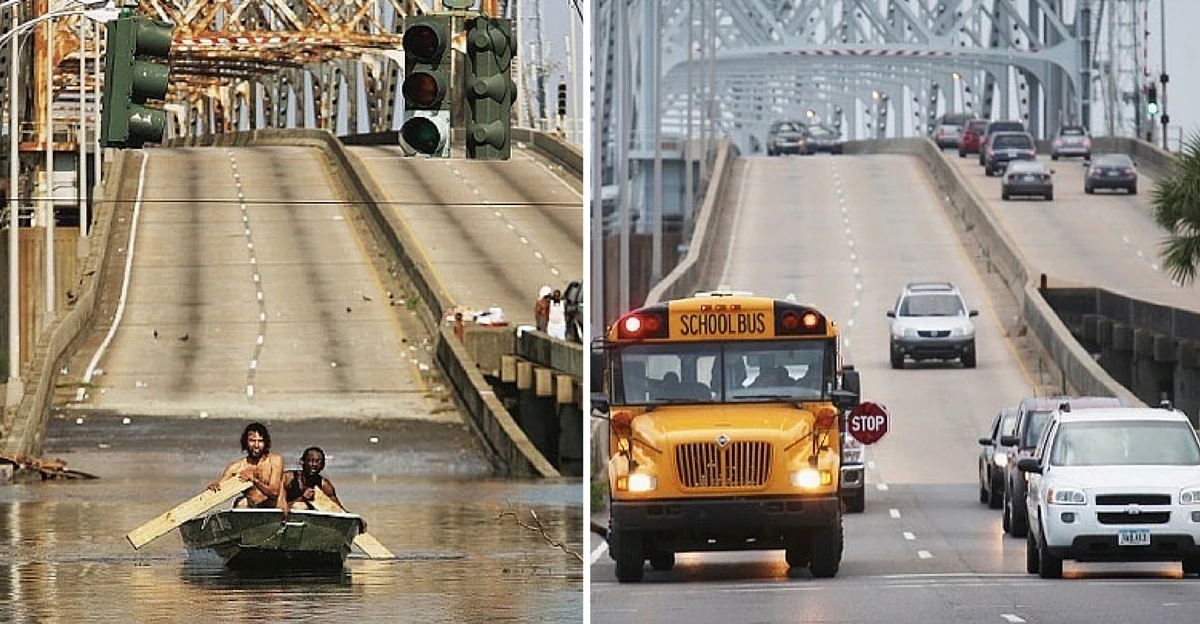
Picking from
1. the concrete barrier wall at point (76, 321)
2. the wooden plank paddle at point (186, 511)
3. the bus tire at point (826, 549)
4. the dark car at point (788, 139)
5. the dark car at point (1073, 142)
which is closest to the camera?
the wooden plank paddle at point (186, 511)

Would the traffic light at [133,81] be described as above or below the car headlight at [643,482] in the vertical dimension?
above

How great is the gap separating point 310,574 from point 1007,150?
161 ft

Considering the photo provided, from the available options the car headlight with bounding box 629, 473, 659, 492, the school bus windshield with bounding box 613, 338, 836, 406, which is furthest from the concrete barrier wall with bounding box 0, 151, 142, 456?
the car headlight with bounding box 629, 473, 659, 492

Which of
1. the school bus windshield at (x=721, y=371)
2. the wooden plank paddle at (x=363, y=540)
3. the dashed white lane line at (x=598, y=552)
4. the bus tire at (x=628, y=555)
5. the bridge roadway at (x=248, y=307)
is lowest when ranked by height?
the dashed white lane line at (x=598, y=552)

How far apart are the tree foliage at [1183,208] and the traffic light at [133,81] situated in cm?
3672

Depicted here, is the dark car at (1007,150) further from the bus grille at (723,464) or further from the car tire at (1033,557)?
the bus grille at (723,464)

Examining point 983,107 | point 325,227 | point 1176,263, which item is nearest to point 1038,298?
point 1176,263

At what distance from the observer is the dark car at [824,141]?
86463 mm

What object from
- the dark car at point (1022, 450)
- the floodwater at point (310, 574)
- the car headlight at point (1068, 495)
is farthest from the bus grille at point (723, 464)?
the dark car at point (1022, 450)

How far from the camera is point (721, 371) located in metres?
28.6

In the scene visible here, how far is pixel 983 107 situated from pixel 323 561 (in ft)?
170

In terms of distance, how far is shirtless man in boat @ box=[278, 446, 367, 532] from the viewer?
23094 millimetres

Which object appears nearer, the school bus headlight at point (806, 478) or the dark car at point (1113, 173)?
the school bus headlight at point (806, 478)

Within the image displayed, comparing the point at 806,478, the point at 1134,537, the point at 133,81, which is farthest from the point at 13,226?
the point at 1134,537
